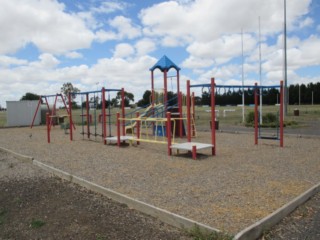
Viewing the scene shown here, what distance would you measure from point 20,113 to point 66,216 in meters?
23.8

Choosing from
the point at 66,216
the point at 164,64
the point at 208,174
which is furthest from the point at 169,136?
the point at 164,64

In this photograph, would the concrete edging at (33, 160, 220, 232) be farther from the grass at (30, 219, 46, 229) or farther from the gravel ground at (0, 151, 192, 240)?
the grass at (30, 219, 46, 229)

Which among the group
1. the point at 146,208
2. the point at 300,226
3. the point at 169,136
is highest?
the point at 169,136

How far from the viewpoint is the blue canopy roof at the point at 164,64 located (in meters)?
15.1

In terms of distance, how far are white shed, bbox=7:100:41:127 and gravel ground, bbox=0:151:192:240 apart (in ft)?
69.0

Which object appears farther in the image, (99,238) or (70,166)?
(70,166)

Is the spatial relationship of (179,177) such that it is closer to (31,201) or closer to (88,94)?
(31,201)

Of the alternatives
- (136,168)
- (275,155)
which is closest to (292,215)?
(136,168)

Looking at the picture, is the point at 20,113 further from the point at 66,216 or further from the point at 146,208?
the point at 146,208

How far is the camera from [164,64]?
15094 millimetres

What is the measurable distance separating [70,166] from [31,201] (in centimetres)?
261

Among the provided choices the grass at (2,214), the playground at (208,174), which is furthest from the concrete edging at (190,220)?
the grass at (2,214)

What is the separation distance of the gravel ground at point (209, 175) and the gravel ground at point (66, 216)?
0.45m

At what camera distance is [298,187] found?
5.86 m
